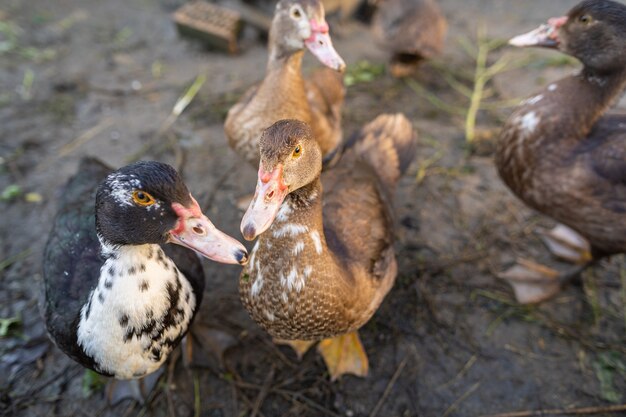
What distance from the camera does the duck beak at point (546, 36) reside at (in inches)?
110

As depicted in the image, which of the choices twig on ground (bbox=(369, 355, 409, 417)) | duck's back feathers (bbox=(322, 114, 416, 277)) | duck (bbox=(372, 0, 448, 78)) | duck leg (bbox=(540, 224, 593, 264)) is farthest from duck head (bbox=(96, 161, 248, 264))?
duck (bbox=(372, 0, 448, 78))

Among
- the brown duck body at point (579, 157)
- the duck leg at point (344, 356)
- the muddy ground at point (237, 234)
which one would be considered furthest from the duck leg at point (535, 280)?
the duck leg at point (344, 356)

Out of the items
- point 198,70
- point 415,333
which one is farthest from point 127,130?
point 415,333

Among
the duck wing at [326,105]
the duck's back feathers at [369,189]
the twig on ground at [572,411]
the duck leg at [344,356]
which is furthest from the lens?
the duck wing at [326,105]

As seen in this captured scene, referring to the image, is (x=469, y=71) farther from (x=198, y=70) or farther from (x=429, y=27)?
(x=198, y=70)

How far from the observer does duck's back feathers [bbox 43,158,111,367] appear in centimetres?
212

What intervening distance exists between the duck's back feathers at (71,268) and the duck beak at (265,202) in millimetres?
902

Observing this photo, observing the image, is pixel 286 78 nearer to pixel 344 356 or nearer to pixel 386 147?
pixel 386 147

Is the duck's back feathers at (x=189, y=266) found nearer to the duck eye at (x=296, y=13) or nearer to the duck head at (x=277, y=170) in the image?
the duck head at (x=277, y=170)

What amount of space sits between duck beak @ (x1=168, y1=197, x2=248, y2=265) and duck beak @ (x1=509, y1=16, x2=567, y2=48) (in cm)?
241

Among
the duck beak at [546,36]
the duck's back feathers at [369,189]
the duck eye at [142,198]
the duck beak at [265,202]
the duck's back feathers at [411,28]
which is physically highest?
the duck beak at [546,36]

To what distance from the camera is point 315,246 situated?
2.09m

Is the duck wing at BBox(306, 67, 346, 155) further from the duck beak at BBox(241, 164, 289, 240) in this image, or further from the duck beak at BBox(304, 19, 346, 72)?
the duck beak at BBox(241, 164, 289, 240)

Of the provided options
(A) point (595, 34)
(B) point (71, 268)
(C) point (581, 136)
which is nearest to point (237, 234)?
(B) point (71, 268)
